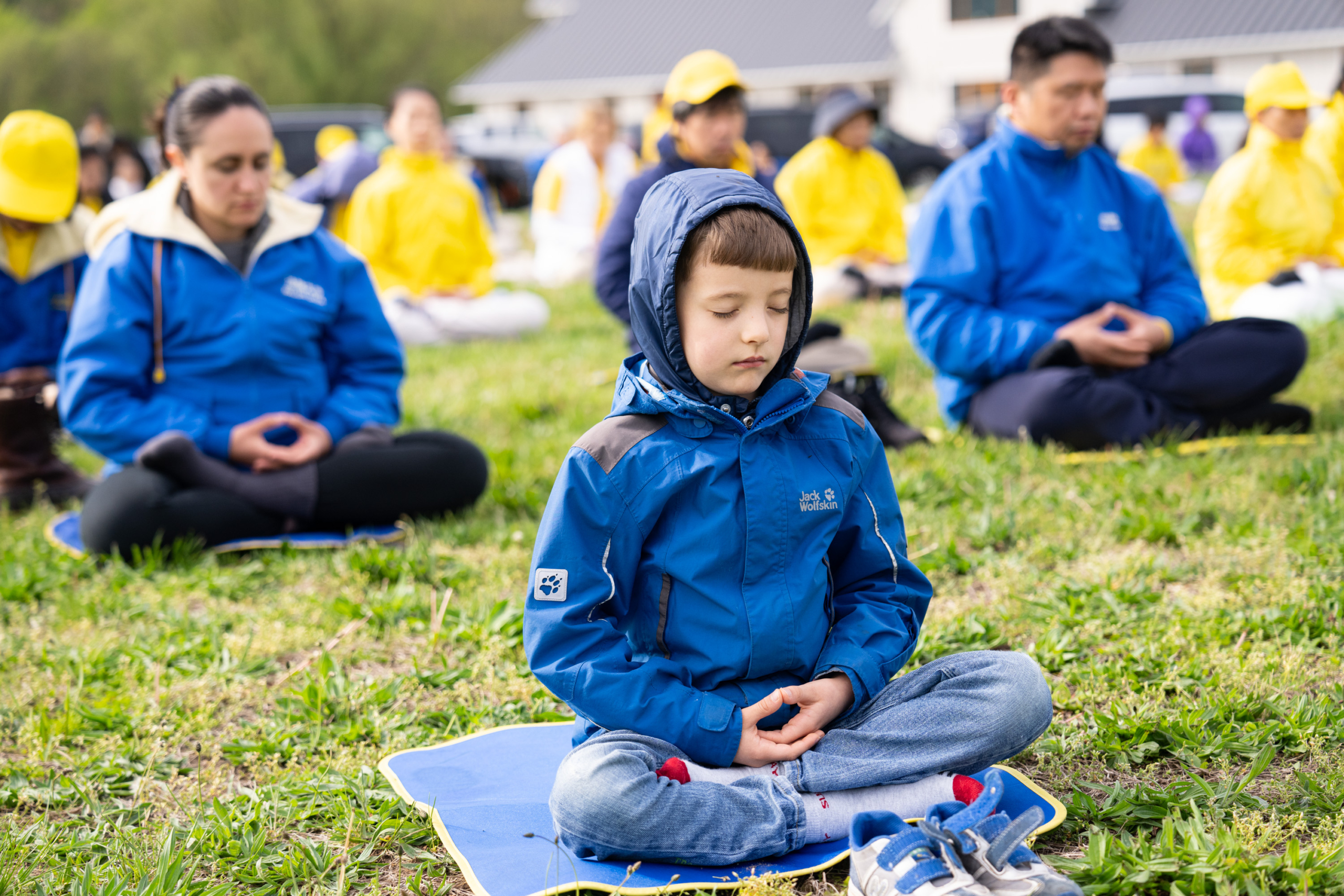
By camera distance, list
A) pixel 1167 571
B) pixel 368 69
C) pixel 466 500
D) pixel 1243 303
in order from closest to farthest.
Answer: pixel 1167 571 → pixel 466 500 → pixel 1243 303 → pixel 368 69

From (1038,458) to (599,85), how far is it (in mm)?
35154

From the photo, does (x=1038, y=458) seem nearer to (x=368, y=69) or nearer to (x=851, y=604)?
(x=851, y=604)

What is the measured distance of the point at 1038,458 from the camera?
5137 mm

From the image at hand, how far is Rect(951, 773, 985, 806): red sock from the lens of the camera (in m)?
2.43

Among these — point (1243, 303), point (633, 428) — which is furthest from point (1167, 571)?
point (1243, 303)

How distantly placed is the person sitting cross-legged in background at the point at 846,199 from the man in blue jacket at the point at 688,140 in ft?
13.6

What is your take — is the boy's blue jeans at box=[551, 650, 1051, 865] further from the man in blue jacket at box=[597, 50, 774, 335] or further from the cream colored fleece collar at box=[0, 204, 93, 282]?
the cream colored fleece collar at box=[0, 204, 93, 282]

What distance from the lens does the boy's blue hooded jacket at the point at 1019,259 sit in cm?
534

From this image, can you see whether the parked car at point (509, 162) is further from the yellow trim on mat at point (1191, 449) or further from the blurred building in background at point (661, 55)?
the yellow trim on mat at point (1191, 449)

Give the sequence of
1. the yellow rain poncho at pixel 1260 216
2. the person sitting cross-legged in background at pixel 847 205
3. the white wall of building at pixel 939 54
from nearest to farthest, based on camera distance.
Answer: the yellow rain poncho at pixel 1260 216 < the person sitting cross-legged in background at pixel 847 205 < the white wall of building at pixel 939 54

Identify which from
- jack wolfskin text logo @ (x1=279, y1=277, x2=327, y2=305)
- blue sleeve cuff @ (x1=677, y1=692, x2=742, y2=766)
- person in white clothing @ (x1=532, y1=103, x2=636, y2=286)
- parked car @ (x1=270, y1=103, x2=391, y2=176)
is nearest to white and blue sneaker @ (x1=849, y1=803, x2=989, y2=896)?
blue sleeve cuff @ (x1=677, y1=692, x2=742, y2=766)

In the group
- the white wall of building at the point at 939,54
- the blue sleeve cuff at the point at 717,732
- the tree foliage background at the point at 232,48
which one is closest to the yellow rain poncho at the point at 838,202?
the blue sleeve cuff at the point at 717,732

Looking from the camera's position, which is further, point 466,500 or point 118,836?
point 466,500

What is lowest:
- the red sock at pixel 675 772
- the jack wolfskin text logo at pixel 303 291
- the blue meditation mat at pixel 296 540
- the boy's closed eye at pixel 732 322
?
the red sock at pixel 675 772
